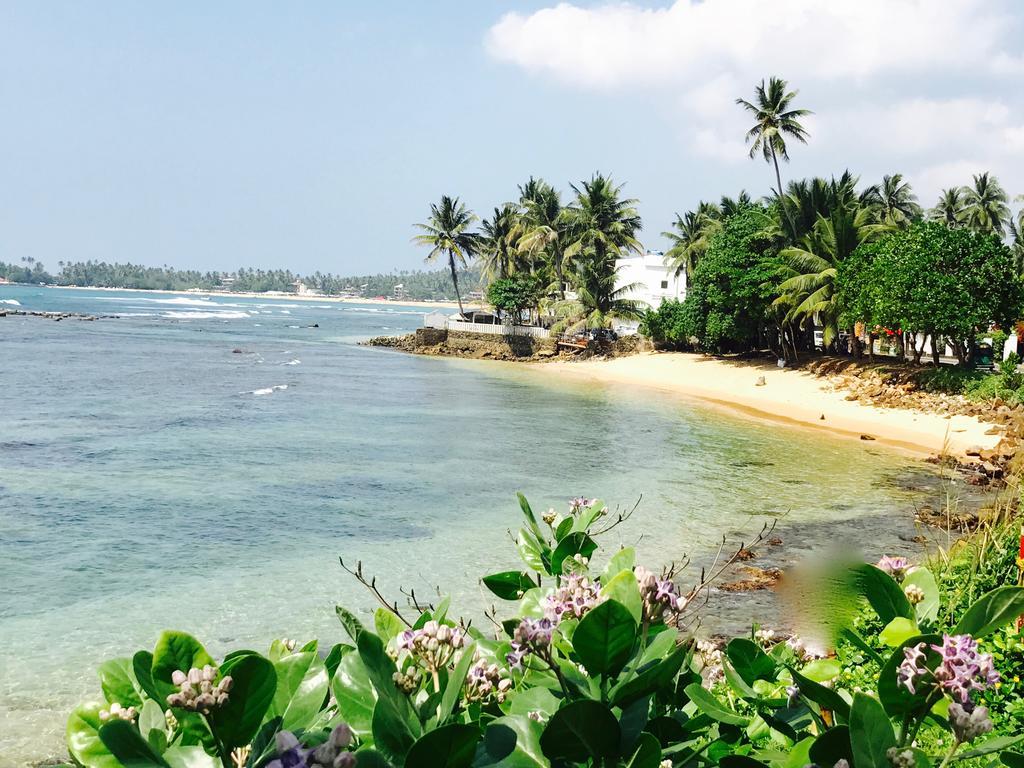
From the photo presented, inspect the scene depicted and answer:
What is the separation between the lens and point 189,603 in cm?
1123

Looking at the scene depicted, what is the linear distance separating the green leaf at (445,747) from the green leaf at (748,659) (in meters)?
1.29

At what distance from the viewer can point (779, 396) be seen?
1428 inches

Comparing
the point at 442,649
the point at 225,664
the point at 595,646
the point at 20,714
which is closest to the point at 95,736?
the point at 225,664

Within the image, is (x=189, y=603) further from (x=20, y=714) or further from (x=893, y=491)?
(x=893, y=491)

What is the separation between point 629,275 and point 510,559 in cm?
5748

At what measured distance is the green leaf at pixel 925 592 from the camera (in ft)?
6.93

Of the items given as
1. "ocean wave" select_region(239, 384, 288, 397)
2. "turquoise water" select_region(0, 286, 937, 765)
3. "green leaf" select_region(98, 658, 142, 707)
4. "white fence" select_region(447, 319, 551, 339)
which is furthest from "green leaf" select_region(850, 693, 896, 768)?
"white fence" select_region(447, 319, 551, 339)

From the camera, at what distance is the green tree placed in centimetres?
2911

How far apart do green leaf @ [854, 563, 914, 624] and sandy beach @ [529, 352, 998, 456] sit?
53.9 ft

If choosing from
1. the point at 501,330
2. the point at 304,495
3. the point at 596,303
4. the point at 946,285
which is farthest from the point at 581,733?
the point at 501,330

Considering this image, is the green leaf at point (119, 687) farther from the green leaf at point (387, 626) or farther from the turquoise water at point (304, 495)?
the turquoise water at point (304, 495)

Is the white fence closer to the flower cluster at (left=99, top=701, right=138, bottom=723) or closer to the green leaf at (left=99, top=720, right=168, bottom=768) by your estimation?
the flower cluster at (left=99, top=701, right=138, bottom=723)

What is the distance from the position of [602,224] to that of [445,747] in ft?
182

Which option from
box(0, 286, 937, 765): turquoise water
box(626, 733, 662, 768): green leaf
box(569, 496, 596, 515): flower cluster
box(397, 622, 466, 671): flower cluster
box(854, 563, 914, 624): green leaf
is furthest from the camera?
box(0, 286, 937, 765): turquoise water
